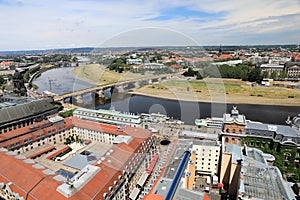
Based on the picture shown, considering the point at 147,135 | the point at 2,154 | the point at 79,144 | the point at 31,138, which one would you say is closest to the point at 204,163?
the point at 147,135

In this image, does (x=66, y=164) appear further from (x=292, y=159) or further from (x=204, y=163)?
(x=292, y=159)

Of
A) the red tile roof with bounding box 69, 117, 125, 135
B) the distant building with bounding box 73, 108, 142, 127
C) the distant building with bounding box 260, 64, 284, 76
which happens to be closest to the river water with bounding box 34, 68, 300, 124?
the distant building with bounding box 73, 108, 142, 127

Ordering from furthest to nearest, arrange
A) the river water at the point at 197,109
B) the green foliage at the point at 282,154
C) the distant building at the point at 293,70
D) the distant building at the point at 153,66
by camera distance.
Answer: the distant building at the point at 293,70
the distant building at the point at 153,66
the river water at the point at 197,109
the green foliage at the point at 282,154

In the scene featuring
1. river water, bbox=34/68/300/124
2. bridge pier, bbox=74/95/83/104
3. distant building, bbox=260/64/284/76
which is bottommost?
river water, bbox=34/68/300/124

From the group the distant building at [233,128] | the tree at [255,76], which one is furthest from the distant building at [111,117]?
the tree at [255,76]

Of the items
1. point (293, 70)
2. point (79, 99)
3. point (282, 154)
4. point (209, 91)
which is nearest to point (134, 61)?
point (79, 99)

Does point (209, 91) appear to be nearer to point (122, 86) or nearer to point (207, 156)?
point (122, 86)

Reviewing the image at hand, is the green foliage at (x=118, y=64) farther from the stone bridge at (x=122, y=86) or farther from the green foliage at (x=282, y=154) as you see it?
the green foliage at (x=282, y=154)

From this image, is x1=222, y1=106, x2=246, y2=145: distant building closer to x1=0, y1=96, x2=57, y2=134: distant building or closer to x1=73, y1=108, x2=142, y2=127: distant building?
x1=73, y1=108, x2=142, y2=127: distant building
